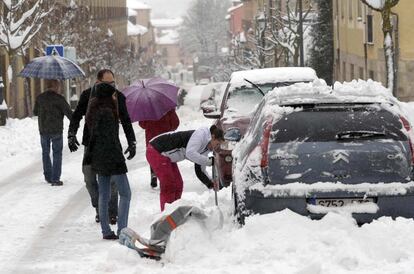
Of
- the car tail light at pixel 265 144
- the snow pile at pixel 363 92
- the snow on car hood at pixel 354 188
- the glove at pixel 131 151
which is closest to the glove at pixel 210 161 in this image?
the glove at pixel 131 151

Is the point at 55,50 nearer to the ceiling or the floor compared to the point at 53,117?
nearer to the ceiling

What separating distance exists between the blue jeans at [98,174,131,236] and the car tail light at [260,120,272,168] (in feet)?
7.16

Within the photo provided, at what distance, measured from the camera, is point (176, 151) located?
10336 millimetres

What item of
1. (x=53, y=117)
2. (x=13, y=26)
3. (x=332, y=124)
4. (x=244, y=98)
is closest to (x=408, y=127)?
(x=332, y=124)

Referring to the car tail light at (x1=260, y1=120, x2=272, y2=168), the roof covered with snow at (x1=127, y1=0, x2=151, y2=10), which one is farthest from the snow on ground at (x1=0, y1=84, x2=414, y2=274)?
the roof covered with snow at (x1=127, y1=0, x2=151, y2=10)

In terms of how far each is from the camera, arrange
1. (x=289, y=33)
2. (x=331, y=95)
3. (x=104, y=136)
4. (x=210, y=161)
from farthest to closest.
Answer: (x=289, y=33) < (x=210, y=161) < (x=104, y=136) < (x=331, y=95)

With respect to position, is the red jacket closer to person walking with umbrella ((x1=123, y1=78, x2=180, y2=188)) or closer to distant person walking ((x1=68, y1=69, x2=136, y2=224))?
person walking with umbrella ((x1=123, y1=78, x2=180, y2=188))

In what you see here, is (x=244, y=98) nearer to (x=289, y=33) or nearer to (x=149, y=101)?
(x=149, y=101)

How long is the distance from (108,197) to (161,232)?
156 cm

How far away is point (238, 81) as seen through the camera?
14.9 metres

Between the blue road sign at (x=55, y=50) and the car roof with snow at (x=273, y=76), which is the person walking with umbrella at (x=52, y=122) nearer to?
the car roof with snow at (x=273, y=76)

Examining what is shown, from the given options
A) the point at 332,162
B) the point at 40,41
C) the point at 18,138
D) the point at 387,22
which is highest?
the point at 40,41

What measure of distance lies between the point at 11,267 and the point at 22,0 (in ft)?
77.1

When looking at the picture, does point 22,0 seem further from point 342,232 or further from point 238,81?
point 342,232
